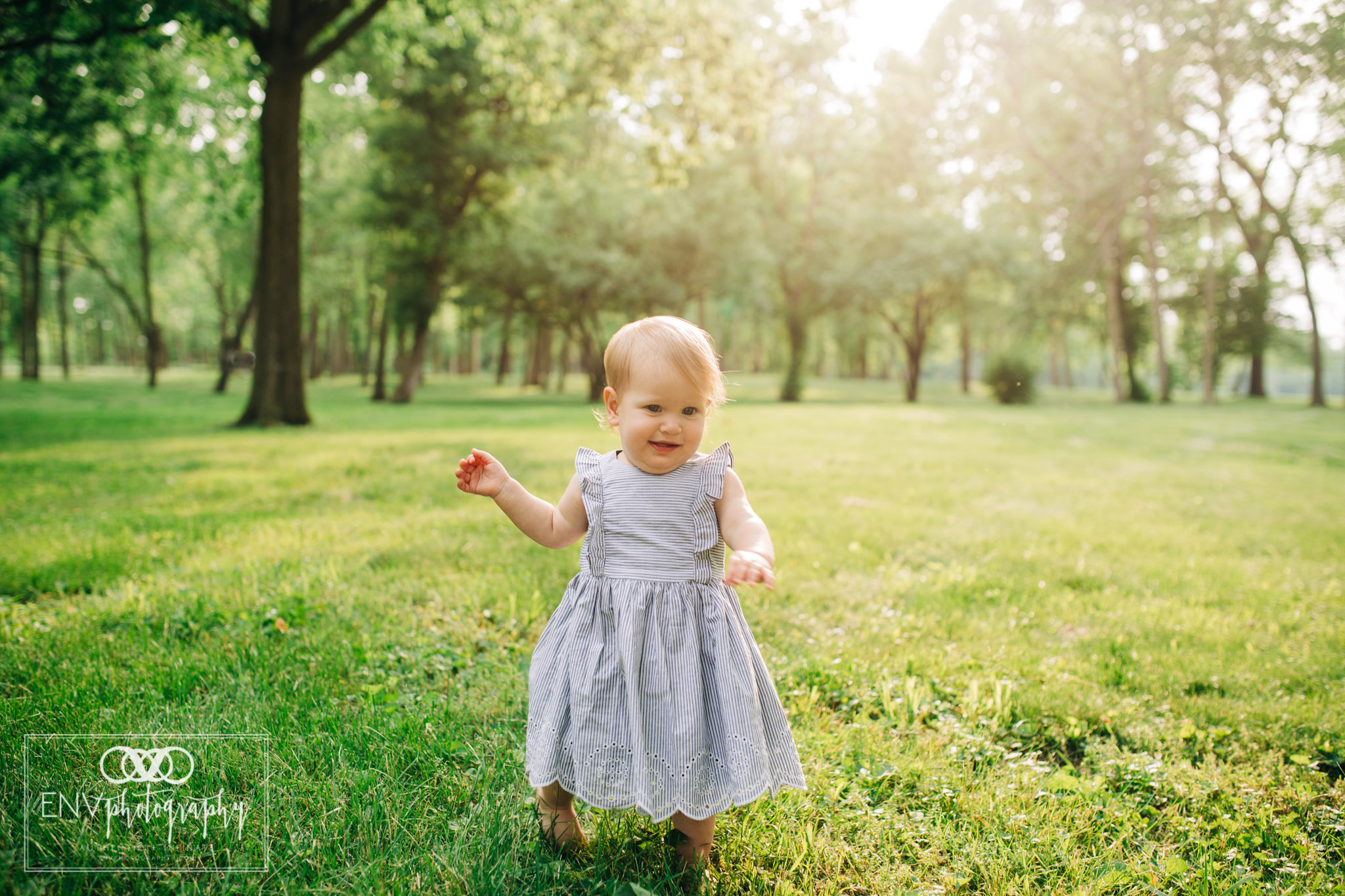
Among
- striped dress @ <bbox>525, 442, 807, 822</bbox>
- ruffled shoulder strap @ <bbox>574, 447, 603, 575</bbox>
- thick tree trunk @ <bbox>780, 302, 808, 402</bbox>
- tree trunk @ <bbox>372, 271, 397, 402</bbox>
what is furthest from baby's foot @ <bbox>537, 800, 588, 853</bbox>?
tree trunk @ <bbox>372, 271, 397, 402</bbox>

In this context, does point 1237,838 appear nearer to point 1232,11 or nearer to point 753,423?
point 753,423

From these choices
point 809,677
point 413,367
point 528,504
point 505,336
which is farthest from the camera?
point 505,336

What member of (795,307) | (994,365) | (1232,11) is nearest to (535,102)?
(795,307)

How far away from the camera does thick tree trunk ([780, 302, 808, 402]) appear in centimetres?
2944

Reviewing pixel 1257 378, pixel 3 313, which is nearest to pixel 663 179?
pixel 1257 378

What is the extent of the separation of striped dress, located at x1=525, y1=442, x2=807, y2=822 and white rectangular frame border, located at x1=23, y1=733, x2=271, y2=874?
0.79 m

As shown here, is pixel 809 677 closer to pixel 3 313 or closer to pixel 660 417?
pixel 660 417

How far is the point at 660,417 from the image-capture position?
2082mm

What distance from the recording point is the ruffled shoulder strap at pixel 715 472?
2164 mm

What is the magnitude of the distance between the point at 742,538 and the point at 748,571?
278 mm

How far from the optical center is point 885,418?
19328 millimetres

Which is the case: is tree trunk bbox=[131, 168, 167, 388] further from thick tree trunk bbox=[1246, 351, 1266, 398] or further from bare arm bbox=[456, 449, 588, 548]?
thick tree trunk bbox=[1246, 351, 1266, 398]

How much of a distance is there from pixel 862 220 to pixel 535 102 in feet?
69.0

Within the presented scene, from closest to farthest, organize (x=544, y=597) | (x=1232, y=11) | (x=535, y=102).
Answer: (x=544, y=597) → (x=535, y=102) → (x=1232, y=11)
